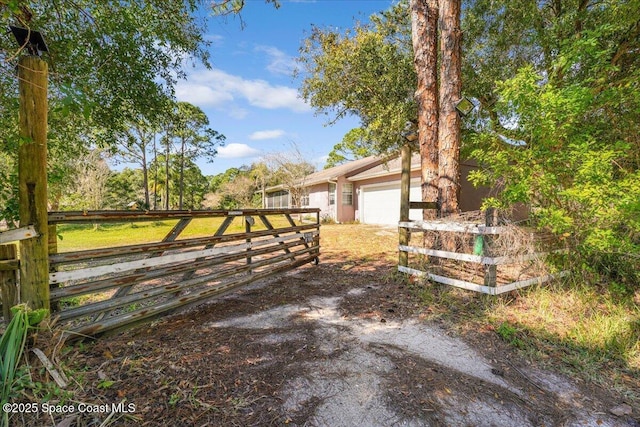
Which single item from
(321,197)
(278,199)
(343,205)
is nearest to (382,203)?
(343,205)

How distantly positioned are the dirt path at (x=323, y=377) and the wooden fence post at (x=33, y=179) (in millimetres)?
703

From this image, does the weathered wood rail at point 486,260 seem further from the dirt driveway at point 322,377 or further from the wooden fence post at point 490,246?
the dirt driveway at point 322,377

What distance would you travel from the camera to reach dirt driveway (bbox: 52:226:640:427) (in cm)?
192

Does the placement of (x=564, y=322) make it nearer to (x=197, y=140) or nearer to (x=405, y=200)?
(x=405, y=200)

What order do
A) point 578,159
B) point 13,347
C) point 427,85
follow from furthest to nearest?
point 427,85, point 578,159, point 13,347

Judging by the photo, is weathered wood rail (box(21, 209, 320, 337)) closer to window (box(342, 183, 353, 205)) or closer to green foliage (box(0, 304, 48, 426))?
green foliage (box(0, 304, 48, 426))

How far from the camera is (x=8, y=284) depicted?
6.95ft

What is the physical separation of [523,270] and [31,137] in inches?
223

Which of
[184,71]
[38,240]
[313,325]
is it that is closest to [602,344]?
[313,325]

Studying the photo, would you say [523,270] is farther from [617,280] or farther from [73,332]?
[73,332]

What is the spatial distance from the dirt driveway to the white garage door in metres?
10.3

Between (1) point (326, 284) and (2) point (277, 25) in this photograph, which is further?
(2) point (277, 25)

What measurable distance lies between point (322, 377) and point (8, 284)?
2521 millimetres

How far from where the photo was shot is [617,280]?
405 centimetres
